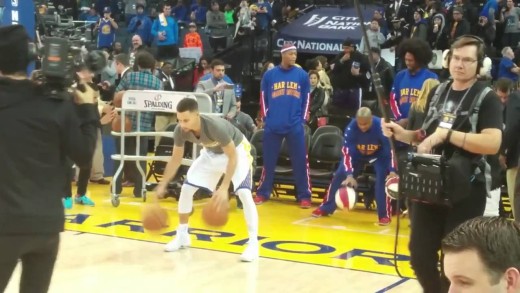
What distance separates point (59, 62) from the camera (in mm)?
3838

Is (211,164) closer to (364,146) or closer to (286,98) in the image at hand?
(364,146)

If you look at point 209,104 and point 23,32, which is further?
point 209,104

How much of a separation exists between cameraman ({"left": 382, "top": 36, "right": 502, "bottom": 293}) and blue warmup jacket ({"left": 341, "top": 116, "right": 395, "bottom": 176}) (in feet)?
17.3

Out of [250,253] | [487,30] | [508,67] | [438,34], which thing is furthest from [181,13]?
[250,253]

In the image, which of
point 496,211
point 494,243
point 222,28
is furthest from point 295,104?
point 222,28

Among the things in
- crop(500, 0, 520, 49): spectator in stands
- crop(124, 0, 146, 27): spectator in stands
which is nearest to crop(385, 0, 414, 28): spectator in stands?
crop(500, 0, 520, 49): spectator in stands

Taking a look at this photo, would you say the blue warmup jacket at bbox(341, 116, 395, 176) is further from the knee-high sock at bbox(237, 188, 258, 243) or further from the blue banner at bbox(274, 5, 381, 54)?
the blue banner at bbox(274, 5, 381, 54)

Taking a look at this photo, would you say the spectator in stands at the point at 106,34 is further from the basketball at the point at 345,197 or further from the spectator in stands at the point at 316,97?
the basketball at the point at 345,197

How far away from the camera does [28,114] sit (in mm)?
3748

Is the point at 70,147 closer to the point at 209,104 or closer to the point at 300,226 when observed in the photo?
the point at 300,226

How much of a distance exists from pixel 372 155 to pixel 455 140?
18.5 feet

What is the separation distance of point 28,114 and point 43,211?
1.38 ft

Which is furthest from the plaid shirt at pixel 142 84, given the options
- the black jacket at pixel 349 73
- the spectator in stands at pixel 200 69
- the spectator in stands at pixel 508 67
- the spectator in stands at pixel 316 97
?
the spectator in stands at pixel 508 67

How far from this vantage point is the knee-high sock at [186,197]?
818 cm
